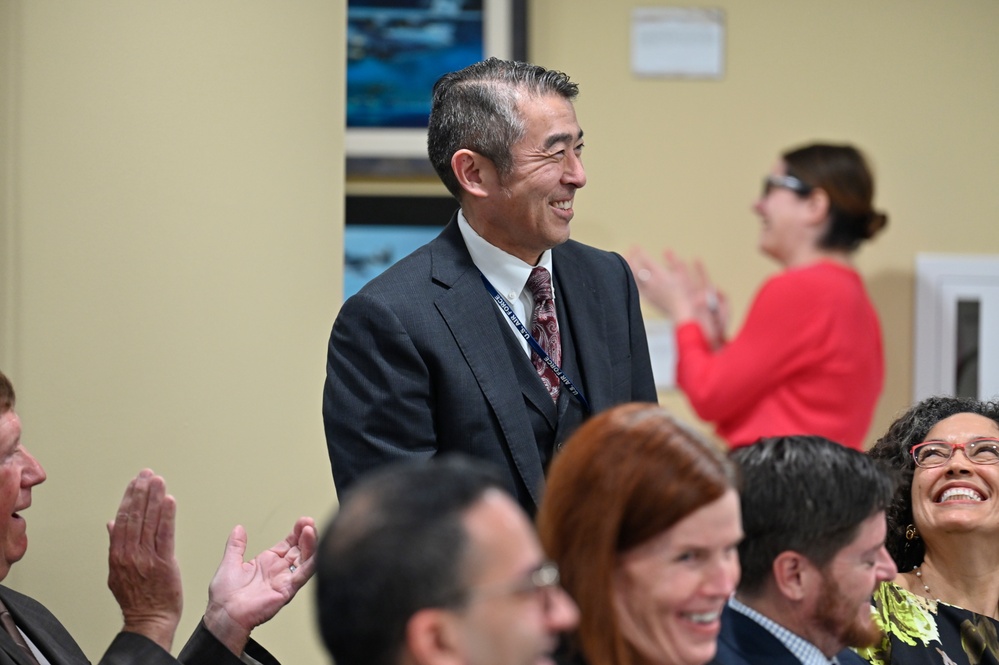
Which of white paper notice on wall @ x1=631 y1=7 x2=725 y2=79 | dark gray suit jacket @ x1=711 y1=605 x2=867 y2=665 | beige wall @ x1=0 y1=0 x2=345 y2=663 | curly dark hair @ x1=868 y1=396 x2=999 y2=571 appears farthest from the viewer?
Result: white paper notice on wall @ x1=631 y1=7 x2=725 y2=79

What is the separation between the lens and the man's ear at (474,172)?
7.14 ft

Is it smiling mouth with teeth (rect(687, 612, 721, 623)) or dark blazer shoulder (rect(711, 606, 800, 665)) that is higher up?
smiling mouth with teeth (rect(687, 612, 721, 623))

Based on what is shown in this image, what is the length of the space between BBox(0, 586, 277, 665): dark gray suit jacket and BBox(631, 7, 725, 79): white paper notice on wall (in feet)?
8.20

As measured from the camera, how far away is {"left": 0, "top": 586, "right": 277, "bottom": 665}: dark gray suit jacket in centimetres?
180

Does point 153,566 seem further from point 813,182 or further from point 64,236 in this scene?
point 813,182

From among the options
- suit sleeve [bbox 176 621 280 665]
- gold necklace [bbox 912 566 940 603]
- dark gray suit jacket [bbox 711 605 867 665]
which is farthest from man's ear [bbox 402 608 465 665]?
gold necklace [bbox 912 566 940 603]

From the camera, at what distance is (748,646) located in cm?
170

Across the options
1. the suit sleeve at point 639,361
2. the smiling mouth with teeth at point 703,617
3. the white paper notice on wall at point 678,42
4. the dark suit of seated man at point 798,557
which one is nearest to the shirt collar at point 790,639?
the dark suit of seated man at point 798,557

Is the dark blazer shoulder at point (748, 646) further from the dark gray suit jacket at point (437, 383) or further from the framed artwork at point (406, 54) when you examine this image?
the framed artwork at point (406, 54)

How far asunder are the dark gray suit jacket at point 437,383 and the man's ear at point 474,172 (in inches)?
4.8

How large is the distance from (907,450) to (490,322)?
896 millimetres

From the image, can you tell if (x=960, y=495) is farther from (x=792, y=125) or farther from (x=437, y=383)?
(x=792, y=125)

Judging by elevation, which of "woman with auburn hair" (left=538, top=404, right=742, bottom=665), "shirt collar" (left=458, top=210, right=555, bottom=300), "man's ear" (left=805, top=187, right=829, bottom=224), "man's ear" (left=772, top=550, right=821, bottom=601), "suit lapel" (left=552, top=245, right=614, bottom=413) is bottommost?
"man's ear" (left=772, top=550, right=821, bottom=601)

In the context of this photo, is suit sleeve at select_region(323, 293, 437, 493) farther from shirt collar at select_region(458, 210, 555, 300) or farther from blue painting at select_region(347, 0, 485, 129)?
blue painting at select_region(347, 0, 485, 129)
